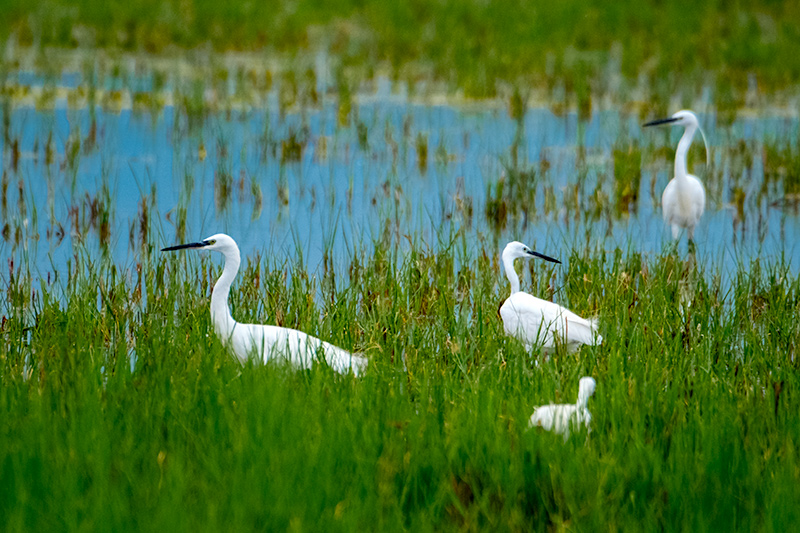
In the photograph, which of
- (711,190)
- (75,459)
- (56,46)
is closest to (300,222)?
(711,190)

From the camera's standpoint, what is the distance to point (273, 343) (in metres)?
4.28

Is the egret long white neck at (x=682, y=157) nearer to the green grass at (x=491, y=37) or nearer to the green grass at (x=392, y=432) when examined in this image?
the green grass at (x=392, y=432)

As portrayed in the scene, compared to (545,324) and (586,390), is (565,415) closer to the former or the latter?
(586,390)

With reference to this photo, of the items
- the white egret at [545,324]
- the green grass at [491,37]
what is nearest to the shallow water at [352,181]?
the white egret at [545,324]

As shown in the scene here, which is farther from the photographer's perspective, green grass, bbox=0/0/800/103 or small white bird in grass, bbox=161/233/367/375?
green grass, bbox=0/0/800/103

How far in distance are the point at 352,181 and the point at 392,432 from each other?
5474 mm

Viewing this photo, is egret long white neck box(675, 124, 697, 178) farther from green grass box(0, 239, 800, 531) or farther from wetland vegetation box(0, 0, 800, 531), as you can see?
green grass box(0, 239, 800, 531)

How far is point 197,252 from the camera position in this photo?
6.16 meters

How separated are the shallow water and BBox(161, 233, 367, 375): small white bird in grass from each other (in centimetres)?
176

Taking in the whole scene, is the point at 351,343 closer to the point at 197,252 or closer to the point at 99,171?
the point at 197,252

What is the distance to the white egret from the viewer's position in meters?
4.68

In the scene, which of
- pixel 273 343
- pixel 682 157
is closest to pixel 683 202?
pixel 682 157

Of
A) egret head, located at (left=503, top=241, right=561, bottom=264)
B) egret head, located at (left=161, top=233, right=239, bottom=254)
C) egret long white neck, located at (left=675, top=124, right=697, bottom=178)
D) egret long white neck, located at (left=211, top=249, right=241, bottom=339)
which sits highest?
egret long white neck, located at (left=675, top=124, right=697, bottom=178)

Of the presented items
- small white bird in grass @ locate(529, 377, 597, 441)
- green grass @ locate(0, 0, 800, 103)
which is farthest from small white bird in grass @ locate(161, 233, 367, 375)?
green grass @ locate(0, 0, 800, 103)
